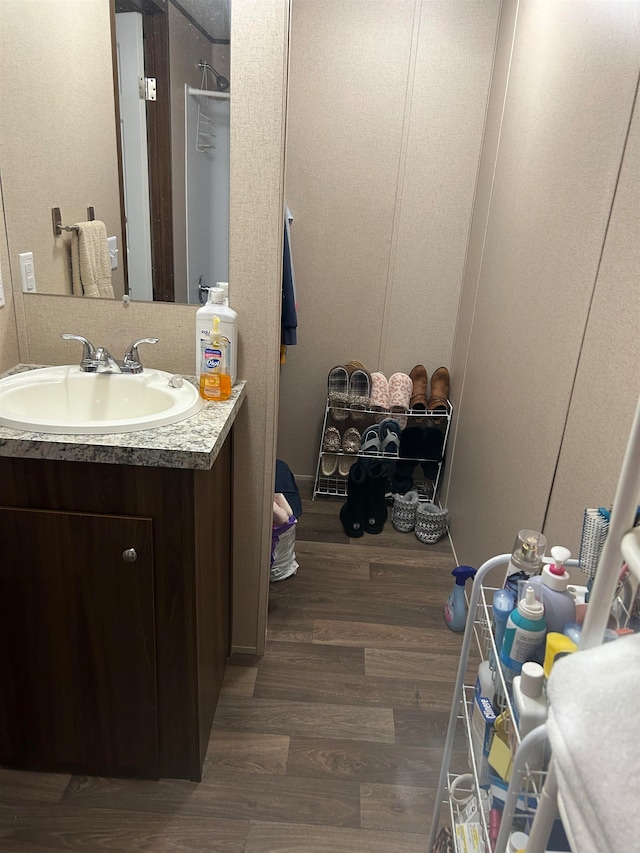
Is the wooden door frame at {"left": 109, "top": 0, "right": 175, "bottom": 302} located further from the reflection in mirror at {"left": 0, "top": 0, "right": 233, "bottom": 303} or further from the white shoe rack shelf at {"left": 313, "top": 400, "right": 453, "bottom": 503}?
the white shoe rack shelf at {"left": 313, "top": 400, "right": 453, "bottom": 503}

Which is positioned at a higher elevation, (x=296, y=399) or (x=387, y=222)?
(x=387, y=222)

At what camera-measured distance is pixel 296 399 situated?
3062 millimetres

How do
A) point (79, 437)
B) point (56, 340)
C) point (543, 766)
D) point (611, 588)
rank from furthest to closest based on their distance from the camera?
point (56, 340) → point (79, 437) → point (543, 766) → point (611, 588)

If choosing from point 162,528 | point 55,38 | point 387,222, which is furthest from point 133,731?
point 387,222

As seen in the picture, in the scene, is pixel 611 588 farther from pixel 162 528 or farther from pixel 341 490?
pixel 341 490

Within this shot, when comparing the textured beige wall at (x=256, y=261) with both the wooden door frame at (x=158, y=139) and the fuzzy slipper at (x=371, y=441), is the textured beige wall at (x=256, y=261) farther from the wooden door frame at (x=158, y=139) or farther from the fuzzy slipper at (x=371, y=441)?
the fuzzy slipper at (x=371, y=441)

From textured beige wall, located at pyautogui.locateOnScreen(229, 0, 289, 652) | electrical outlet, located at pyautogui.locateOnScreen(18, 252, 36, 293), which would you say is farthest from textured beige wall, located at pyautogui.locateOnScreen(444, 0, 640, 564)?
electrical outlet, located at pyautogui.locateOnScreen(18, 252, 36, 293)

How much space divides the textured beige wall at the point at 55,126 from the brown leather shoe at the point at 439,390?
1.61 m

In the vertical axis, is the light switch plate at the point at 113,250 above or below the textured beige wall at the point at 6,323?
above

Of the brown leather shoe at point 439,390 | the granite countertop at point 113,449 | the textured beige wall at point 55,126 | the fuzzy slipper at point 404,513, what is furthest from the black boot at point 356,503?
the granite countertop at point 113,449

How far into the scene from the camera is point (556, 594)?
90 cm

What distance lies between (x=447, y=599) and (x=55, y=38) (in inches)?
81.2

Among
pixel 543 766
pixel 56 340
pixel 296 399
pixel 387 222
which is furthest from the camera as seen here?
pixel 296 399

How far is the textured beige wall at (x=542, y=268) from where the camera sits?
1.37m
